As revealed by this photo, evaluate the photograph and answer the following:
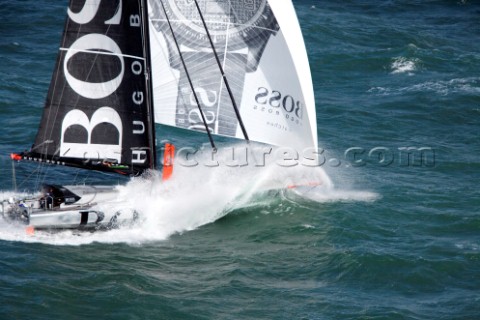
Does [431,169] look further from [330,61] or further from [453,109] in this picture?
[330,61]

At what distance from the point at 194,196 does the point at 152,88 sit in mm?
4312

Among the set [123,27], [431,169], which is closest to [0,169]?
[123,27]

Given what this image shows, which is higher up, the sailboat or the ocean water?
the sailboat

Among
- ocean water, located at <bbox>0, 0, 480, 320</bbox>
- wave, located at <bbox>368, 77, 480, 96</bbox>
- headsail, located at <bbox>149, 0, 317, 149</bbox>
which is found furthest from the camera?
wave, located at <bbox>368, 77, 480, 96</bbox>

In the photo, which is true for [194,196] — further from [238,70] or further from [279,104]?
[238,70]

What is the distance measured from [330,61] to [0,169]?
20.8 metres

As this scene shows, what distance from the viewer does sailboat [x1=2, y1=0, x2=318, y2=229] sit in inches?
1108

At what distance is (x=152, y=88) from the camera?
28.8 meters

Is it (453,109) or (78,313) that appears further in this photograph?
(453,109)

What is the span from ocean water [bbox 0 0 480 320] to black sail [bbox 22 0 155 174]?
156 centimetres

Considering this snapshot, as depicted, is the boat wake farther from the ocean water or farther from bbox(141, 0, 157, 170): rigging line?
bbox(141, 0, 157, 170): rigging line

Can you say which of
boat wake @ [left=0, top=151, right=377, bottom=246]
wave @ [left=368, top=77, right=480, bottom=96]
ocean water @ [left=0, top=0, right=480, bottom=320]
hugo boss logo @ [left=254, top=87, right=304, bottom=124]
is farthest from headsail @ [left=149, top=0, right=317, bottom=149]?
wave @ [left=368, top=77, right=480, bottom=96]

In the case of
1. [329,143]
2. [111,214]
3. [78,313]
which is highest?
[329,143]

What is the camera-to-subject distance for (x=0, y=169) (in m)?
34.7
